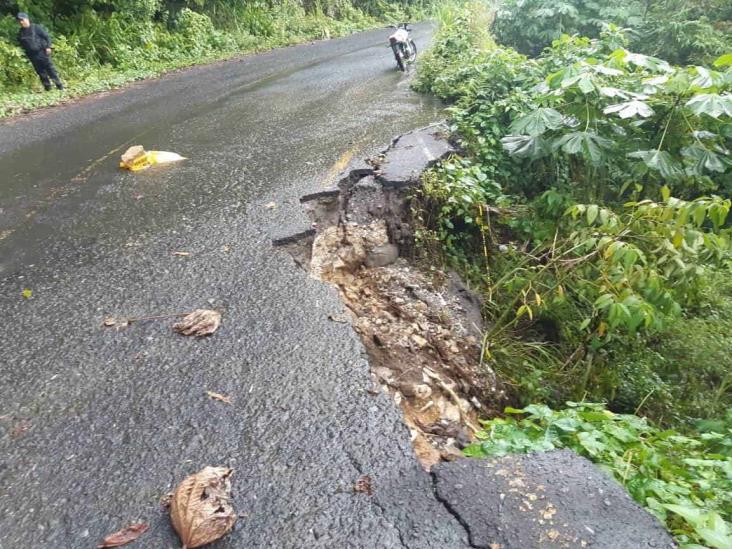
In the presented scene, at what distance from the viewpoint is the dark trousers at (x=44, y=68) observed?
8.95 metres

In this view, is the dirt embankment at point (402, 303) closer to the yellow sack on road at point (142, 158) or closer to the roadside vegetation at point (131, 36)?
the yellow sack on road at point (142, 158)

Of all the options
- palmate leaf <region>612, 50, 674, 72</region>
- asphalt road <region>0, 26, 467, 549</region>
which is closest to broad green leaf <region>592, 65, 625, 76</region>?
palmate leaf <region>612, 50, 674, 72</region>

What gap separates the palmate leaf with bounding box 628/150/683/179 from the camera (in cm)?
353

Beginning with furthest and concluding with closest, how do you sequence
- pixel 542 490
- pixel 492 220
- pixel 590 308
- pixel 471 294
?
pixel 492 220
pixel 471 294
pixel 590 308
pixel 542 490

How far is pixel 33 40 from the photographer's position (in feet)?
29.1

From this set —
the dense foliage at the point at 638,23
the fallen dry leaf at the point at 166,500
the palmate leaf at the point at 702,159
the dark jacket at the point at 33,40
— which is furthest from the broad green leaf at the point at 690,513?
the dark jacket at the point at 33,40

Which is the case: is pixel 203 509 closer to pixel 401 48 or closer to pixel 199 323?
pixel 199 323

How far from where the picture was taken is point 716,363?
3076 millimetres

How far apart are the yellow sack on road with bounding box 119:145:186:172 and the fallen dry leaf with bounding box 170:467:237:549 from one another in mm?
3939

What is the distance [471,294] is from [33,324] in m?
2.72

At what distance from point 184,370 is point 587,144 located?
3.06m

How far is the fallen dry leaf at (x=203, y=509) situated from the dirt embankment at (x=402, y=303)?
75cm

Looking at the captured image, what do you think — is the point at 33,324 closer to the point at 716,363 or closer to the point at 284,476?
the point at 284,476

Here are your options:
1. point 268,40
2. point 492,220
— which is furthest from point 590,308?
point 268,40
